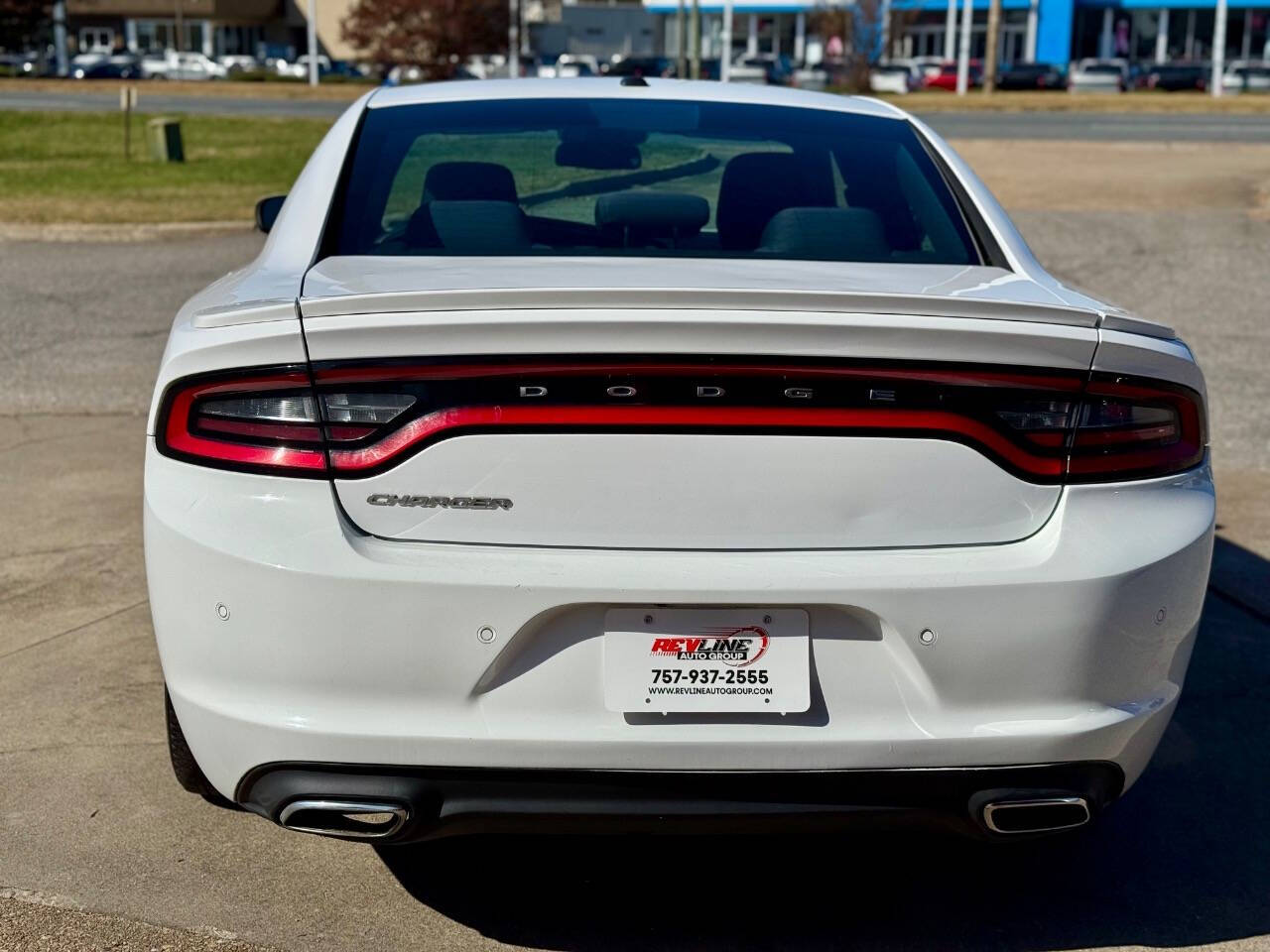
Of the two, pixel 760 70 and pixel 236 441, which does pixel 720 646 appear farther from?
pixel 760 70

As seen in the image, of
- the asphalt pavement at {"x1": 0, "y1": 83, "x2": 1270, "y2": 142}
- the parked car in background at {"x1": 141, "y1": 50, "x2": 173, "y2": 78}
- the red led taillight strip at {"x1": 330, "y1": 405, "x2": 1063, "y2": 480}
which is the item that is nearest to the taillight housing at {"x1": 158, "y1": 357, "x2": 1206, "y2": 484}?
the red led taillight strip at {"x1": 330, "y1": 405, "x2": 1063, "y2": 480}

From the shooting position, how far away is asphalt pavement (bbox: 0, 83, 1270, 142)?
2925 centimetres

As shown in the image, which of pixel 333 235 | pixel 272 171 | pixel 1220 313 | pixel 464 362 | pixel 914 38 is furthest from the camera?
pixel 914 38

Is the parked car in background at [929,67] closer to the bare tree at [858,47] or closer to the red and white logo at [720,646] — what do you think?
the bare tree at [858,47]

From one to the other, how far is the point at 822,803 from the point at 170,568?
1183mm

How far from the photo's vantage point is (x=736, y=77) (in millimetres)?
56438

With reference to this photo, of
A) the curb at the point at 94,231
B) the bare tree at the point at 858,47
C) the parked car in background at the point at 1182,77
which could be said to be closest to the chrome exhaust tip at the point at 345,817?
the curb at the point at 94,231

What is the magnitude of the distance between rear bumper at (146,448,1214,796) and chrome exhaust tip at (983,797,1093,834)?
84 mm

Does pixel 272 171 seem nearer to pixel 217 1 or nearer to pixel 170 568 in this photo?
pixel 170 568

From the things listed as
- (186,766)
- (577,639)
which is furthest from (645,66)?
(577,639)

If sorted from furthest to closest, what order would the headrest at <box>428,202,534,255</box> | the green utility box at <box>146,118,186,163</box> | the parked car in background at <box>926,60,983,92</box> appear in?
1. the parked car in background at <box>926,60,983,92</box>
2. the green utility box at <box>146,118,186,163</box>
3. the headrest at <box>428,202,534,255</box>

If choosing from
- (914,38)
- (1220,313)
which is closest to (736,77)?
(914,38)

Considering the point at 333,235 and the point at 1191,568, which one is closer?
the point at 1191,568

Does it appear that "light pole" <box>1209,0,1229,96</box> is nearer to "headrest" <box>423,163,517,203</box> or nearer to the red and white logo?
"headrest" <box>423,163,517,203</box>
